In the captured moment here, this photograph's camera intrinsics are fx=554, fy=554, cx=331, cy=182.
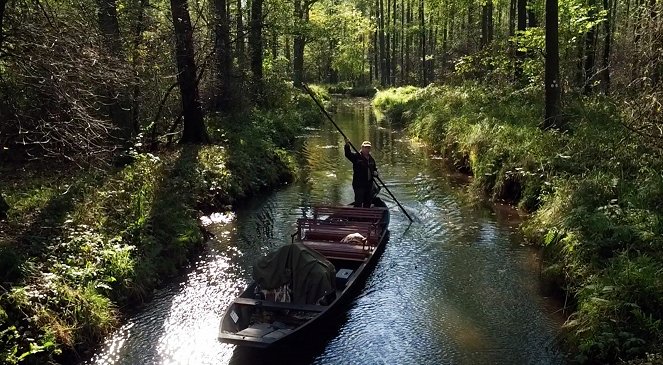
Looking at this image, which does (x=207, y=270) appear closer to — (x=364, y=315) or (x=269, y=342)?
(x=364, y=315)

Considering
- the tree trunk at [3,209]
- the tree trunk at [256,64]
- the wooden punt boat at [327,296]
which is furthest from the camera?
the tree trunk at [256,64]

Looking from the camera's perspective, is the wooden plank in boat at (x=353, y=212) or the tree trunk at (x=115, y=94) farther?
the tree trunk at (x=115, y=94)

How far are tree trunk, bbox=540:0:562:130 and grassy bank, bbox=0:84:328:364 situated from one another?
27.7 feet

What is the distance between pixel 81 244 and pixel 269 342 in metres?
3.85

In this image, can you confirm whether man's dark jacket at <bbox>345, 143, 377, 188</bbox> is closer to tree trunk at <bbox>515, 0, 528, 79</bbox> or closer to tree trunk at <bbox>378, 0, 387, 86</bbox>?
tree trunk at <bbox>515, 0, 528, 79</bbox>

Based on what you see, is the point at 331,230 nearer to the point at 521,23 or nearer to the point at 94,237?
the point at 94,237

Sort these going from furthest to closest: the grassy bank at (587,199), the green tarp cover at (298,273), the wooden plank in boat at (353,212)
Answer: the wooden plank in boat at (353,212) → the green tarp cover at (298,273) → the grassy bank at (587,199)

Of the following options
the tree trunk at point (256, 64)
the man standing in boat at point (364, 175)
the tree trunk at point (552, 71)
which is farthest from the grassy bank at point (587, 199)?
the tree trunk at point (256, 64)

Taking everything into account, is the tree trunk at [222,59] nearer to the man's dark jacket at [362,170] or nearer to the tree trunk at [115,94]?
the tree trunk at [115,94]

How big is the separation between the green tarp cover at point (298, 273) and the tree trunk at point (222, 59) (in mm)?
10251

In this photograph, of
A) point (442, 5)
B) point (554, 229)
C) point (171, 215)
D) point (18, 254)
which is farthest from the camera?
point (442, 5)

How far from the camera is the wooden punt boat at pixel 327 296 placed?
7.14 m

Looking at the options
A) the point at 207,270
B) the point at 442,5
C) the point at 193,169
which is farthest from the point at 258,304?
the point at 442,5

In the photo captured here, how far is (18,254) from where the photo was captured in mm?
7727
